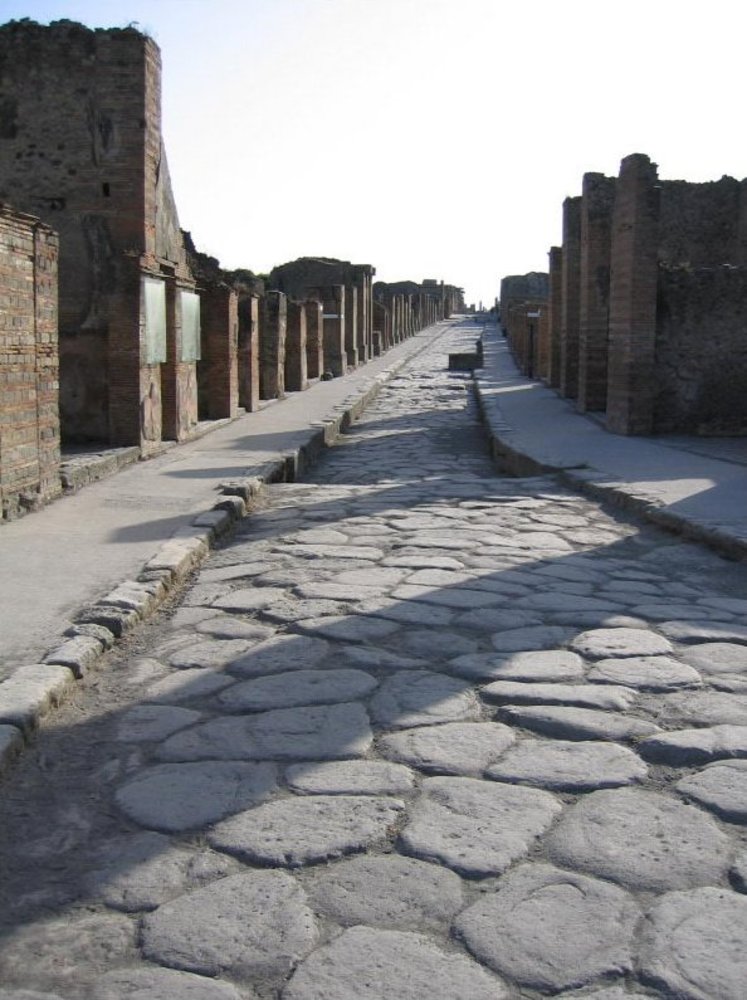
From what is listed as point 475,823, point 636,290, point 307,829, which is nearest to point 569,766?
point 475,823

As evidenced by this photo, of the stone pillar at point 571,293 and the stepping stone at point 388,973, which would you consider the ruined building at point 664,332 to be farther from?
the stepping stone at point 388,973

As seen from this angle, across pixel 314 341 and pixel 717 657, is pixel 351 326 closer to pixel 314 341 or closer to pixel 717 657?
pixel 314 341

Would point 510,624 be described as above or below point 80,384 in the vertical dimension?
below

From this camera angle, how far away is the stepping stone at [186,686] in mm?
3793

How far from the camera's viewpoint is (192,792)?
2988mm

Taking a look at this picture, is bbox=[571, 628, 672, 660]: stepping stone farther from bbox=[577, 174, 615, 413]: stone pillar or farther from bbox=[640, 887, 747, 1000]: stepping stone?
bbox=[577, 174, 615, 413]: stone pillar

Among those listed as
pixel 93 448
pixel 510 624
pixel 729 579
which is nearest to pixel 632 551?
pixel 729 579

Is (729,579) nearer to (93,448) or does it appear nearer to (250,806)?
(250,806)

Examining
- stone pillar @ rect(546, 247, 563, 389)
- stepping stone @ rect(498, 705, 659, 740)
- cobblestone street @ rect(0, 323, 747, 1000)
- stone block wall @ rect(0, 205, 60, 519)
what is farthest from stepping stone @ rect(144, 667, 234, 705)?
stone pillar @ rect(546, 247, 563, 389)

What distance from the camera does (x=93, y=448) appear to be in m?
10.1

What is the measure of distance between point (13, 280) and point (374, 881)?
568 centimetres

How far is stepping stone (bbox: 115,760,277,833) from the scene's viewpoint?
2.83 m

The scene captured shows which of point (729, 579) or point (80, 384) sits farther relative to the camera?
point (80, 384)

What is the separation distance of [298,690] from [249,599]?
1.40m
